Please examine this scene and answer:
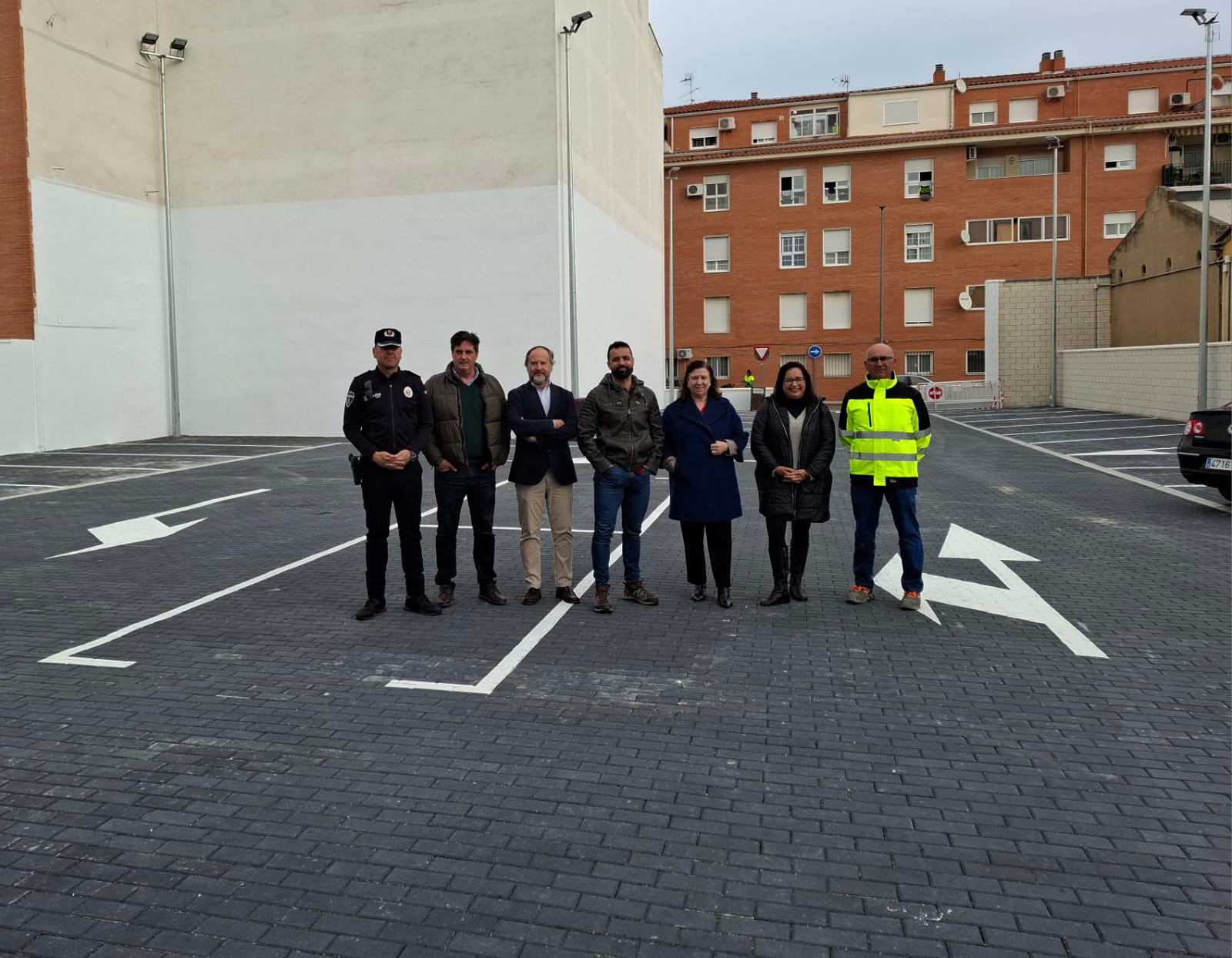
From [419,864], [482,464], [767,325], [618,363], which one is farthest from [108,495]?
[767,325]

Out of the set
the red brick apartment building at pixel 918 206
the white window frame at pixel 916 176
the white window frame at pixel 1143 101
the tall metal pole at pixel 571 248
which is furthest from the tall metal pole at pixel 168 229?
the white window frame at pixel 1143 101

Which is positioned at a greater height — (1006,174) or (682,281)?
(1006,174)

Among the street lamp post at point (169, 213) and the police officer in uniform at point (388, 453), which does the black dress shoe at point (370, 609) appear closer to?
Answer: the police officer in uniform at point (388, 453)

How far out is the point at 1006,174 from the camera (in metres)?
50.6

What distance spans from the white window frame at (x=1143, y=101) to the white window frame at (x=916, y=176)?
1156cm

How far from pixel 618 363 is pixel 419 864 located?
4333mm

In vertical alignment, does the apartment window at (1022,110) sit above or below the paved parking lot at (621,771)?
above

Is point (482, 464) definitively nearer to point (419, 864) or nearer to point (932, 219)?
point (419, 864)

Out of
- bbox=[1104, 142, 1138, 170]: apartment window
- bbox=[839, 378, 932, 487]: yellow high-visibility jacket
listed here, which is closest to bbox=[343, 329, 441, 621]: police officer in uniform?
bbox=[839, 378, 932, 487]: yellow high-visibility jacket

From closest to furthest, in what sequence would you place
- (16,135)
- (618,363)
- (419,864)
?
(419,864), (618,363), (16,135)

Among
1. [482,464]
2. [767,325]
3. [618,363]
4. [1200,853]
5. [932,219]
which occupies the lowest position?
[1200,853]

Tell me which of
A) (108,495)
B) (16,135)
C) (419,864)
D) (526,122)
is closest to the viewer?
(419,864)

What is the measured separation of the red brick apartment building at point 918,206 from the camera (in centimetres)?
4956

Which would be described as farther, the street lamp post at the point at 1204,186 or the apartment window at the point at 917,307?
the apartment window at the point at 917,307
